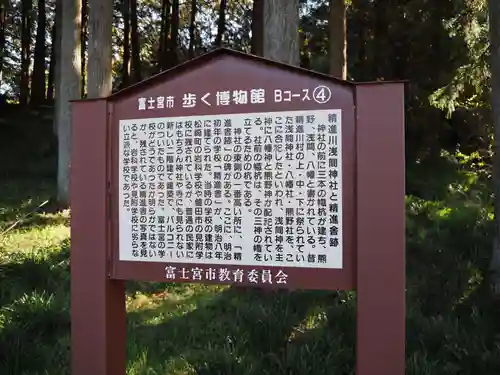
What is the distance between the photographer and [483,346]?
4941 mm

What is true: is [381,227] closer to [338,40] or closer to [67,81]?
[67,81]

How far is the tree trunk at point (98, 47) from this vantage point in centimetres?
1031

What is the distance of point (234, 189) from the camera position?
342 cm

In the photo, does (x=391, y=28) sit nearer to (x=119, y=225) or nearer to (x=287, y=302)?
(x=287, y=302)

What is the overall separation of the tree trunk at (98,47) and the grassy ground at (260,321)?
3.25 meters

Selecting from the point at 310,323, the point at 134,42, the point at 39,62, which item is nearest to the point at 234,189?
the point at 310,323

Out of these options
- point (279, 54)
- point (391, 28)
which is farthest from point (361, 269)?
point (391, 28)

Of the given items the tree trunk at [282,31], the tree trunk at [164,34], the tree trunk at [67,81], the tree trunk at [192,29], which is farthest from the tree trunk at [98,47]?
the tree trunk at [192,29]

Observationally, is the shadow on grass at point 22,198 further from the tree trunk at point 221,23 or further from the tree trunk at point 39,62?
the tree trunk at point 221,23

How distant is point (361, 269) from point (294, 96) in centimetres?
110

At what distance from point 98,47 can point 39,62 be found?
13.0 meters

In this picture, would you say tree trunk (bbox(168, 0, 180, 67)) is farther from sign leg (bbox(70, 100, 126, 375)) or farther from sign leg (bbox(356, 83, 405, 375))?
sign leg (bbox(356, 83, 405, 375))

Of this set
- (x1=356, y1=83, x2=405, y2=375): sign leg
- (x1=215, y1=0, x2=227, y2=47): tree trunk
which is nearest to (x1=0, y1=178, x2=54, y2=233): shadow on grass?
(x1=356, y1=83, x2=405, y2=375): sign leg

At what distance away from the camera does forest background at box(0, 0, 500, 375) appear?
16.0 feet
